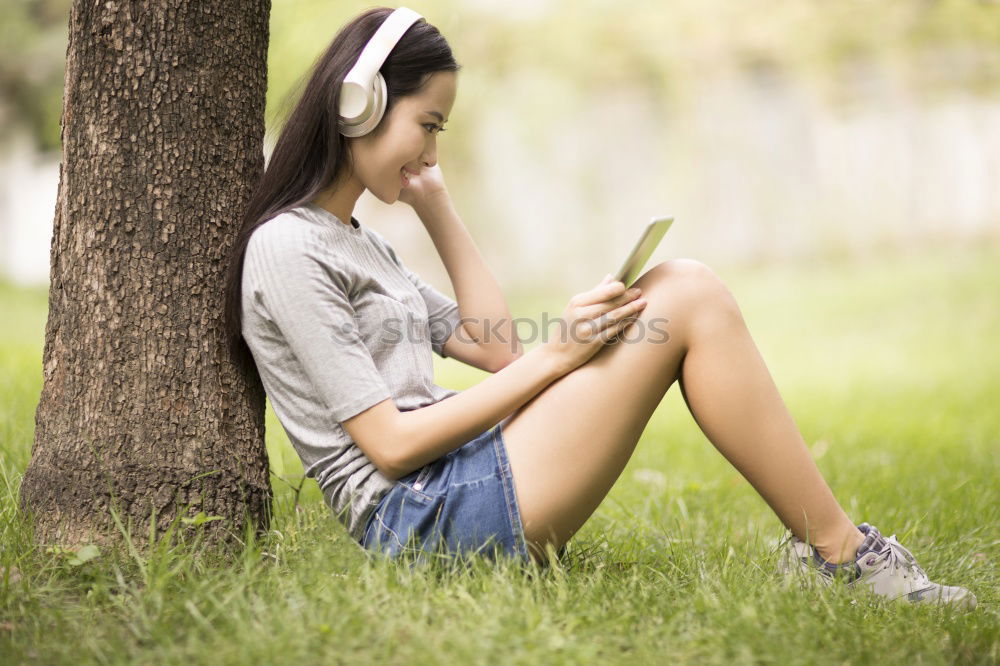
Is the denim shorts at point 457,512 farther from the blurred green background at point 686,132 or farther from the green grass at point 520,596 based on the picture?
the blurred green background at point 686,132

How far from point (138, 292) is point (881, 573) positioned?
1541 mm

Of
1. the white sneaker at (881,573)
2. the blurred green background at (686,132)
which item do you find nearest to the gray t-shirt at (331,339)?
the white sneaker at (881,573)

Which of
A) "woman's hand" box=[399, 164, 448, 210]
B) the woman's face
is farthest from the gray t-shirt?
"woman's hand" box=[399, 164, 448, 210]

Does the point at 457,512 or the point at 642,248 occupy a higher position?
the point at 642,248

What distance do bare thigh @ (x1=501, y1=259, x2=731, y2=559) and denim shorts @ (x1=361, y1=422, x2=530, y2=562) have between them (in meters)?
0.03

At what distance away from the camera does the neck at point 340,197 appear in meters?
1.81

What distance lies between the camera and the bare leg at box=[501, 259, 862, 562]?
1.65 m

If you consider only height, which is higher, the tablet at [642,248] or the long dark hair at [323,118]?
the long dark hair at [323,118]

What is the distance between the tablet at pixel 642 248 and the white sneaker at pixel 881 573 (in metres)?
0.65

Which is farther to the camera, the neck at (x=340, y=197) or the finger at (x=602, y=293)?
the neck at (x=340, y=197)

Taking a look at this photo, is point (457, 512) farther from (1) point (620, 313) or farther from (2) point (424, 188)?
(2) point (424, 188)

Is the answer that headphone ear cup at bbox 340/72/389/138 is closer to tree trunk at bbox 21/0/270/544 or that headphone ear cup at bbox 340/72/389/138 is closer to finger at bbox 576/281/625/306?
tree trunk at bbox 21/0/270/544

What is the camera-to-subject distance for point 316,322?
1.60m

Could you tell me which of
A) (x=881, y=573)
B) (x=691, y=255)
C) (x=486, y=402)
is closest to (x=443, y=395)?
(x=486, y=402)
